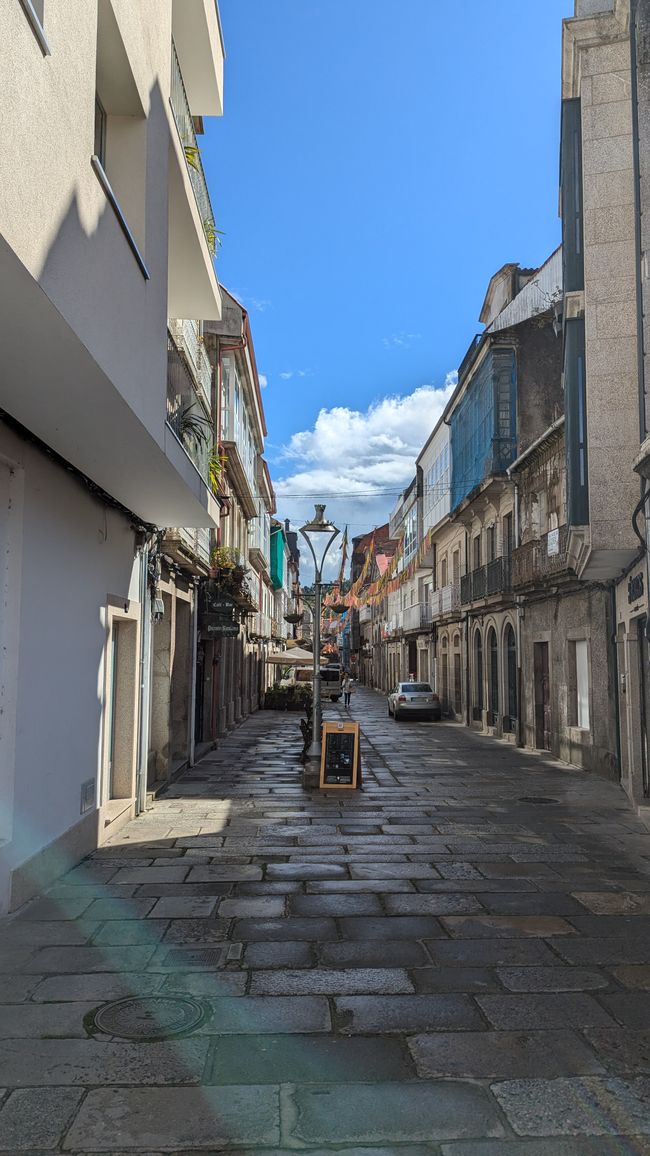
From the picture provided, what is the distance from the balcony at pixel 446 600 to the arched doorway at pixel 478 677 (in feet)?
6.44

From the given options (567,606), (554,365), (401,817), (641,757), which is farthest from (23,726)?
(554,365)

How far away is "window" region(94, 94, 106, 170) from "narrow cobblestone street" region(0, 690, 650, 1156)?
240 inches

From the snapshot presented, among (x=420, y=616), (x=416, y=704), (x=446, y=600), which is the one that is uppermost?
(x=446, y=600)

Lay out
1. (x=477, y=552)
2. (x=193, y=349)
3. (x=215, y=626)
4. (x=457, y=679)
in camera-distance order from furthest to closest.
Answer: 1. (x=457, y=679)
2. (x=477, y=552)
3. (x=215, y=626)
4. (x=193, y=349)

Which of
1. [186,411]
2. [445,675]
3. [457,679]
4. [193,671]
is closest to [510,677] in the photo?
[457,679]

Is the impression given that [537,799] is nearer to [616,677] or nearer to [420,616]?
[616,677]

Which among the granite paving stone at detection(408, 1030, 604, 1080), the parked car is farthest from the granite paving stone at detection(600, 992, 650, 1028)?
the parked car

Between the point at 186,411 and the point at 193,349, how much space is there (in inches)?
192

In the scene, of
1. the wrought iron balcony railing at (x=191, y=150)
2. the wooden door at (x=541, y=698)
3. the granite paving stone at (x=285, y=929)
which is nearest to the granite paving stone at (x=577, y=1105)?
the granite paving stone at (x=285, y=929)

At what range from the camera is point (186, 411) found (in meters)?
9.91

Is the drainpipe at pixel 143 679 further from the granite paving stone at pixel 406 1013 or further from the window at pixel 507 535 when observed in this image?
the window at pixel 507 535

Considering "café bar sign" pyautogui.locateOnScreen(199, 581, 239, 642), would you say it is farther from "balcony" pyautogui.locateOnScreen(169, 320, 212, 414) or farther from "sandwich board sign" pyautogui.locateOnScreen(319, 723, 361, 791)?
"sandwich board sign" pyautogui.locateOnScreen(319, 723, 361, 791)

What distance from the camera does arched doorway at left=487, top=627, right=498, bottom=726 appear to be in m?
24.3

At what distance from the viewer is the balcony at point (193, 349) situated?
41.0 feet
